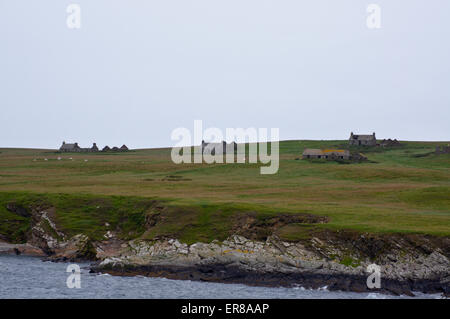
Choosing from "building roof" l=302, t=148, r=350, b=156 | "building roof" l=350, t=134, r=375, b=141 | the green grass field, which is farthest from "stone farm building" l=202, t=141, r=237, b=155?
the green grass field

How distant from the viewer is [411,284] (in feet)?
191

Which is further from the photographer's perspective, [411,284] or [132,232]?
[132,232]

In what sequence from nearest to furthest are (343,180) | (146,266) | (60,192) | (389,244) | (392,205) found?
(389,244) < (146,266) < (392,205) < (60,192) < (343,180)

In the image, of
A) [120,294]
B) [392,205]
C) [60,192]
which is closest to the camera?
[120,294]

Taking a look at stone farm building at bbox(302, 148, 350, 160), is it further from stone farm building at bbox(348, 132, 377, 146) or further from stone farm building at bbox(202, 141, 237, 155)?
stone farm building at bbox(348, 132, 377, 146)

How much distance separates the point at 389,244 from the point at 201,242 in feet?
66.0

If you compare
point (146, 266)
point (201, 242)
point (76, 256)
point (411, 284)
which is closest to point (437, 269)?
point (411, 284)

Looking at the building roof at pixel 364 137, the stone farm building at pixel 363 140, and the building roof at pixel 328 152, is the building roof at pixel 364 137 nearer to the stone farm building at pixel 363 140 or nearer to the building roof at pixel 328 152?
the stone farm building at pixel 363 140

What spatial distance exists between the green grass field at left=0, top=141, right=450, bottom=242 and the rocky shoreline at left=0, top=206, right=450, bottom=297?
1.77 m

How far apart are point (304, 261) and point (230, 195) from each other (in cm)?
2953

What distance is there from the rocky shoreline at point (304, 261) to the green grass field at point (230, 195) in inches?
69.7

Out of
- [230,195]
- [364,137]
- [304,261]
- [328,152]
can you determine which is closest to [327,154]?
[328,152]

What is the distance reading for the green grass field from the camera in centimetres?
7125
